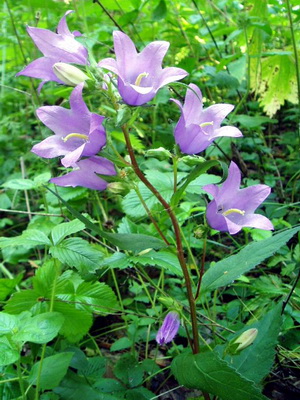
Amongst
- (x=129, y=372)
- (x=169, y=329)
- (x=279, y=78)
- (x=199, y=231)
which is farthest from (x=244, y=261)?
(x=279, y=78)

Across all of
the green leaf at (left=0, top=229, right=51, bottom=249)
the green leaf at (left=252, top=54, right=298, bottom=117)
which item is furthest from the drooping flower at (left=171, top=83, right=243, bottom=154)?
the green leaf at (left=252, top=54, right=298, bottom=117)

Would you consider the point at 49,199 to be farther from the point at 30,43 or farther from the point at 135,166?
the point at 30,43

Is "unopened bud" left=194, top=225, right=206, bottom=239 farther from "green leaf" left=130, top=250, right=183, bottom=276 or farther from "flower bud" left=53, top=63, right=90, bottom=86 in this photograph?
"flower bud" left=53, top=63, right=90, bottom=86

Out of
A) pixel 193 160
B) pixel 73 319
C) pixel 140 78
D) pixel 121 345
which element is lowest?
pixel 121 345

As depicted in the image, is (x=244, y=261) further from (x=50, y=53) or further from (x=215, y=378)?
(x=50, y=53)

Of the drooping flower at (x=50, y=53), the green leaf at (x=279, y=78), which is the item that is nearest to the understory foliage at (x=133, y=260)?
the drooping flower at (x=50, y=53)

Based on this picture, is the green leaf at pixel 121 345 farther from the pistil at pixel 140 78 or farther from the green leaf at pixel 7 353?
the pistil at pixel 140 78
